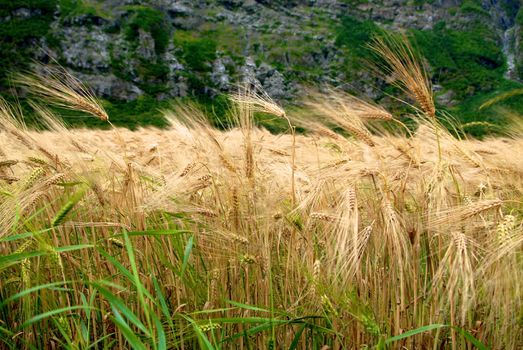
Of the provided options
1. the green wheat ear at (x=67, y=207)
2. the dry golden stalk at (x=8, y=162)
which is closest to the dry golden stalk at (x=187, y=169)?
the green wheat ear at (x=67, y=207)

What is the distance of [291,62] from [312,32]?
16952 millimetres

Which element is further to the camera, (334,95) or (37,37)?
(37,37)

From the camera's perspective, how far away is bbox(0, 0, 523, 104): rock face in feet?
317

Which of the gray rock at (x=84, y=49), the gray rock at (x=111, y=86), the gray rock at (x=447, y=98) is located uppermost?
the gray rock at (x=84, y=49)

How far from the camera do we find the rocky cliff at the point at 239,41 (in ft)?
314

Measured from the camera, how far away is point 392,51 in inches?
88.0

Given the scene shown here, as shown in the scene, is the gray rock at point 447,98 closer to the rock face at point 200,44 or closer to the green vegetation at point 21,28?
the rock face at point 200,44

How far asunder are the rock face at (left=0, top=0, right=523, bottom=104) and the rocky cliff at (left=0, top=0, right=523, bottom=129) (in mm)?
223

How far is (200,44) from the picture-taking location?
11212 centimetres

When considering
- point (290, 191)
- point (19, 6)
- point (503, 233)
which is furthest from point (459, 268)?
point (19, 6)

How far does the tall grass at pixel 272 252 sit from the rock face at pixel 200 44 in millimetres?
79779

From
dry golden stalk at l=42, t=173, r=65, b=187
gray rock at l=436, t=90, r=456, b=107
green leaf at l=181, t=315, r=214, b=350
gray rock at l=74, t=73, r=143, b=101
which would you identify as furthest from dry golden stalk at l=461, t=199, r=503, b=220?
gray rock at l=436, t=90, r=456, b=107

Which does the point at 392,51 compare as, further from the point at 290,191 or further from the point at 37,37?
the point at 37,37

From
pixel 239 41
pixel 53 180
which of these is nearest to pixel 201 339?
pixel 53 180
